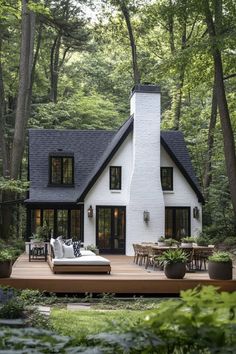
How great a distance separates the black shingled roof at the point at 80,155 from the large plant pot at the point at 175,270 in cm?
867

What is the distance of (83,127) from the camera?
28.6 m

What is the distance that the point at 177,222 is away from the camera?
21797mm

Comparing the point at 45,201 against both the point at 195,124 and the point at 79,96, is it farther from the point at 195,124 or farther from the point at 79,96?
the point at 195,124

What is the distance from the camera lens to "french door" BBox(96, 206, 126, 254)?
21031 millimetres

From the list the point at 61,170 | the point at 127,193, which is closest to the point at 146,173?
the point at 127,193

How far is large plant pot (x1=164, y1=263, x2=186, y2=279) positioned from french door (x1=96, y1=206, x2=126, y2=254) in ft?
27.3

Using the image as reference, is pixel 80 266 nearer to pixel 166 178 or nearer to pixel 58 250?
pixel 58 250

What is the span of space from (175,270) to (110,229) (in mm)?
8613

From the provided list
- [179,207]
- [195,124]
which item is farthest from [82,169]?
[195,124]

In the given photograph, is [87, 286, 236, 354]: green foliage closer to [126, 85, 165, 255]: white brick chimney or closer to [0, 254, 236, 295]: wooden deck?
[0, 254, 236, 295]: wooden deck

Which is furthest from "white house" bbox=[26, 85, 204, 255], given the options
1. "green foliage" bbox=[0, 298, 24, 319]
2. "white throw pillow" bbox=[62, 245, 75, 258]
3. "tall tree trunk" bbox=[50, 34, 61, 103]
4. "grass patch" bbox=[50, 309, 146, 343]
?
"green foliage" bbox=[0, 298, 24, 319]

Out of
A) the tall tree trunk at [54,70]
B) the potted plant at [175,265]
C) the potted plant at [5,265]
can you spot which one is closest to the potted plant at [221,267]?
the potted plant at [175,265]

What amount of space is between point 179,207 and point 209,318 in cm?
1963

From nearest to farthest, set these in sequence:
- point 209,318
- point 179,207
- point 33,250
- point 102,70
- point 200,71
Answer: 1. point 209,318
2. point 33,250
3. point 200,71
4. point 179,207
5. point 102,70
